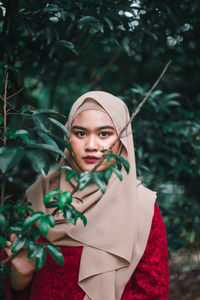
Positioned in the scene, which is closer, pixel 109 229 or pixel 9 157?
pixel 9 157

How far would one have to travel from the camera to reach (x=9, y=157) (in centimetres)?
102

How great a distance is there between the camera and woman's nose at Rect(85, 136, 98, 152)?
1.53 metres

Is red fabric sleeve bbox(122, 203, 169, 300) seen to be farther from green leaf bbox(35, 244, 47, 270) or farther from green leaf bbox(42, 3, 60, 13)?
green leaf bbox(42, 3, 60, 13)

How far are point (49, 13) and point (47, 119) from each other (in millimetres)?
933

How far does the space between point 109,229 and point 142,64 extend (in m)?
2.34

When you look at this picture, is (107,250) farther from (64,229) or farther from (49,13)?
(49,13)

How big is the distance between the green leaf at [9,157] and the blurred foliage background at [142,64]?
39 centimetres

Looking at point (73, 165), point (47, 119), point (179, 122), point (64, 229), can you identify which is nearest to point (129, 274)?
point (64, 229)

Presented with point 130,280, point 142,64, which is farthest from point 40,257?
point 142,64

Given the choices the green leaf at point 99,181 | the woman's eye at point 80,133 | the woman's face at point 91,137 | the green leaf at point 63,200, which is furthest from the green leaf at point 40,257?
the woman's eye at point 80,133

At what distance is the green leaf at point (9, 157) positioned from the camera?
3.30 feet

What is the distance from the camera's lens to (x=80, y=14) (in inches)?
74.9

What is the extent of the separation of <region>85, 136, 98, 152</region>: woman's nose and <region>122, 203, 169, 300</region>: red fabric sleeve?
522 millimetres

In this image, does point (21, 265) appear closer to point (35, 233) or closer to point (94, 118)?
point (35, 233)
